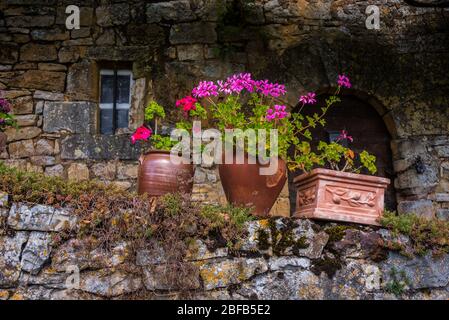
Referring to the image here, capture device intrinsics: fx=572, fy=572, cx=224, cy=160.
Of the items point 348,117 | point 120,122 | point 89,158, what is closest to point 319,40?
point 348,117

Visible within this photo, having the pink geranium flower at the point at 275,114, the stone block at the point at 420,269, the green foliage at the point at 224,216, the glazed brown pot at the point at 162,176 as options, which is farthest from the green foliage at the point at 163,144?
the stone block at the point at 420,269

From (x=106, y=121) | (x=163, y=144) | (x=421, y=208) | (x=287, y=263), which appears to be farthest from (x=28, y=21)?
(x=421, y=208)

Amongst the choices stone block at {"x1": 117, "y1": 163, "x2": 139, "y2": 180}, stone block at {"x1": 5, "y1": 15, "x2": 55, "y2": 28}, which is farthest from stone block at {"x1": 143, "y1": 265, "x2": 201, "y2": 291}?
stone block at {"x1": 5, "y1": 15, "x2": 55, "y2": 28}

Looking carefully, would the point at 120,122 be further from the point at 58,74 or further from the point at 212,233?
the point at 212,233

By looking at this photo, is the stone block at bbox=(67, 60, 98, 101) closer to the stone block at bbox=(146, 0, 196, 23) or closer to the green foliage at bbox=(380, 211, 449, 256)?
the stone block at bbox=(146, 0, 196, 23)

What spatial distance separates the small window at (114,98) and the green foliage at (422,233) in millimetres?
2975

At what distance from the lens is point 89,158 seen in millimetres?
5000

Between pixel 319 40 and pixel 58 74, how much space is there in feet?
7.91

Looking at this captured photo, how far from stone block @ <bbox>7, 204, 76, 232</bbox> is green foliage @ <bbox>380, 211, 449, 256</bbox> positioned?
1.61 meters

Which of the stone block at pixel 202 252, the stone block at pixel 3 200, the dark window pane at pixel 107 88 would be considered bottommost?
the stone block at pixel 202 252

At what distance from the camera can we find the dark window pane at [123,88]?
5.32m

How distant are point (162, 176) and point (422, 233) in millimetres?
1424

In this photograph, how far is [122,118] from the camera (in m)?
5.29

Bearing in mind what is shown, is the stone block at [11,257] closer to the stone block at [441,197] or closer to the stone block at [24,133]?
the stone block at [24,133]
